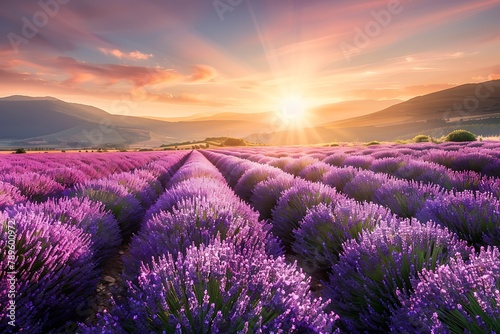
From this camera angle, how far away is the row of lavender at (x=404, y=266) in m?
1.37

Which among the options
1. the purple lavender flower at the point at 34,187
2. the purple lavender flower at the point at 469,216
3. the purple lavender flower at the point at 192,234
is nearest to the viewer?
the purple lavender flower at the point at 192,234

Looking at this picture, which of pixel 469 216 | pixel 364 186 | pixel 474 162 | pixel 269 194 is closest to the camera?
pixel 469 216

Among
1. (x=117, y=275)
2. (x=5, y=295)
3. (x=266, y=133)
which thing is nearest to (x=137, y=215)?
(x=117, y=275)

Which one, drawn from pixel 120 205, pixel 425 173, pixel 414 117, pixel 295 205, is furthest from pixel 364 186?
pixel 414 117

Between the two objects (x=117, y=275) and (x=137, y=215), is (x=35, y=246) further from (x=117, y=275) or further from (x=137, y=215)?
(x=137, y=215)

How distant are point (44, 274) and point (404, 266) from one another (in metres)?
2.44

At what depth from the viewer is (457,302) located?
139cm

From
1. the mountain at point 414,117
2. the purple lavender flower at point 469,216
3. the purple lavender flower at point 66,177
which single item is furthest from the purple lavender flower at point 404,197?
the mountain at point 414,117

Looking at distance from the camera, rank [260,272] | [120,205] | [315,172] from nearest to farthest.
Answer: [260,272] < [120,205] < [315,172]

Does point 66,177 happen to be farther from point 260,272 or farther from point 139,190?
point 260,272

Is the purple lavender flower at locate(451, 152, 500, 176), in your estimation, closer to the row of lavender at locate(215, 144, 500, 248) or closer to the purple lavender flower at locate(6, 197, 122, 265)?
the row of lavender at locate(215, 144, 500, 248)

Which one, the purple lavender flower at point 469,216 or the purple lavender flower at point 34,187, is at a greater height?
the purple lavender flower at point 469,216

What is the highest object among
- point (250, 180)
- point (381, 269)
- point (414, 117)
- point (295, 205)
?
point (414, 117)

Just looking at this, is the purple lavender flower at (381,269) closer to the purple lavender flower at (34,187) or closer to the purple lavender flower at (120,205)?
the purple lavender flower at (120,205)
